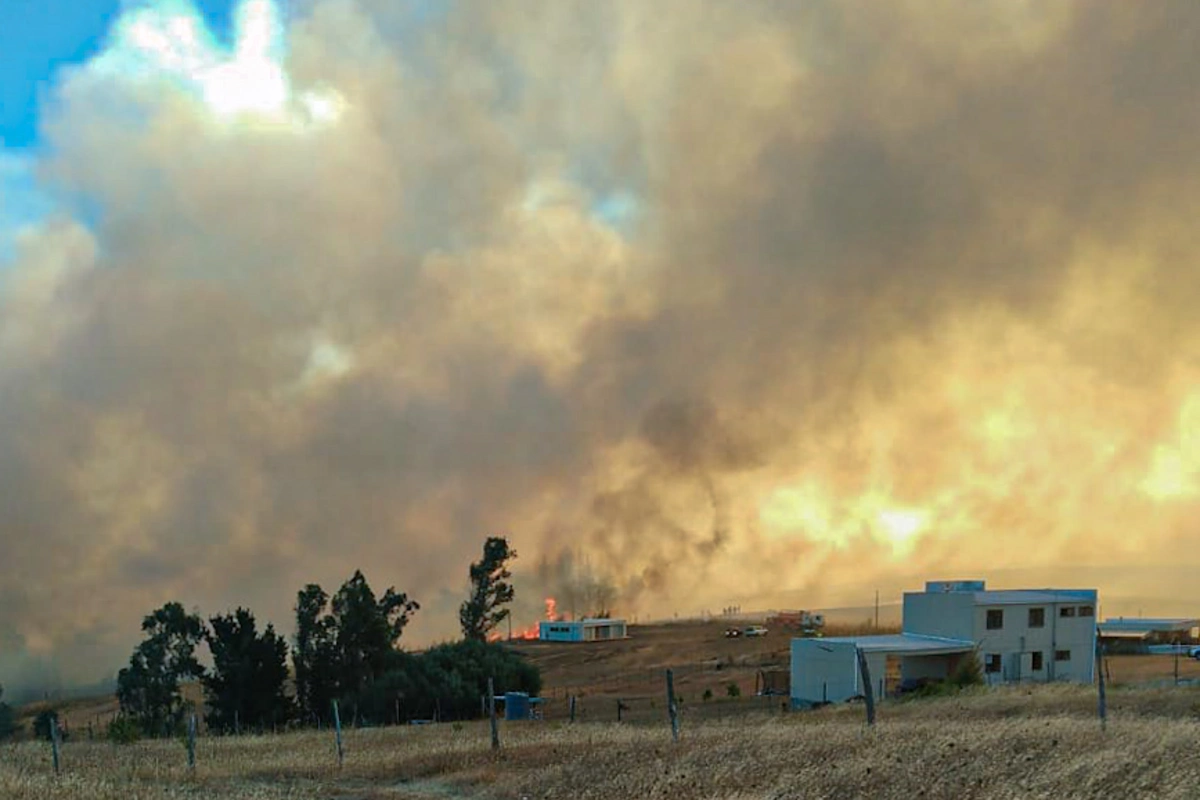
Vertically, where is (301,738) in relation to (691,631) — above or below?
above

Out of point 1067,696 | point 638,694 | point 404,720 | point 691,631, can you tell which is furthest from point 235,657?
point 691,631

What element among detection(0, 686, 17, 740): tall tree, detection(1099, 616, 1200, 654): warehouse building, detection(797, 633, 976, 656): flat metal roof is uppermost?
detection(797, 633, 976, 656): flat metal roof

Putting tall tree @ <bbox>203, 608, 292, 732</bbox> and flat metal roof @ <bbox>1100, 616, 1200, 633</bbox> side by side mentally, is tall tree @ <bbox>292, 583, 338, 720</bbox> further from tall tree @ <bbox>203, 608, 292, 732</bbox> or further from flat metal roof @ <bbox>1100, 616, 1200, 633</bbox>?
flat metal roof @ <bbox>1100, 616, 1200, 633</bbox>

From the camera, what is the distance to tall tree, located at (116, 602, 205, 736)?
317 ft

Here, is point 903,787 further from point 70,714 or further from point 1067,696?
point 70,714

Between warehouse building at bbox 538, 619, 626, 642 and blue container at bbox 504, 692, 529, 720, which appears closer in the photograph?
blue container at bbox 504, 692, 529, 720

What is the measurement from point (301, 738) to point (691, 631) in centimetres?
12396

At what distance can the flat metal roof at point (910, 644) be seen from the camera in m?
65.8

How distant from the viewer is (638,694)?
80875 millimetres

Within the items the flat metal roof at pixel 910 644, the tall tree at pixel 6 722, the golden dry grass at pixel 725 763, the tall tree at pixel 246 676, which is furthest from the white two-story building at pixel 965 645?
the tall tree at pixel 6 722

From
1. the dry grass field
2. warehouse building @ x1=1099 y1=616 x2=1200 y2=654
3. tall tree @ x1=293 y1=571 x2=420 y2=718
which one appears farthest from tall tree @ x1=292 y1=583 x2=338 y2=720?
warehouse building @ x1=1099 y1=616 x2=1200 y2=654

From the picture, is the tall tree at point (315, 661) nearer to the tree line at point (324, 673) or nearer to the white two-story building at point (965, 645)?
the tree line at point (324, 673)

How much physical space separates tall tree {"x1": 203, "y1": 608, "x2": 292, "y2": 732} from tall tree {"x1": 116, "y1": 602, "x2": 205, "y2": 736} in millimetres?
15458

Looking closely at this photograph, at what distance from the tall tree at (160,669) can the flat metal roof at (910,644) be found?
57.5m
